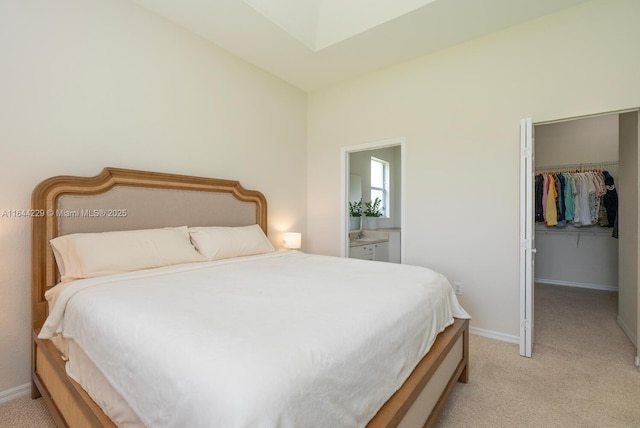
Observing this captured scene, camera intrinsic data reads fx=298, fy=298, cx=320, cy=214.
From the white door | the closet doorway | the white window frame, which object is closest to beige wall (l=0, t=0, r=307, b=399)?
the white door

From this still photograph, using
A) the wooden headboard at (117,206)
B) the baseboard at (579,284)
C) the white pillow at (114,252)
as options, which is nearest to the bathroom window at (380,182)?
the baseboard at (579,284)

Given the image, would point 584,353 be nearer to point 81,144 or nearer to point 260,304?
point 260,304

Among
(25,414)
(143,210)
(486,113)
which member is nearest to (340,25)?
(486,113)

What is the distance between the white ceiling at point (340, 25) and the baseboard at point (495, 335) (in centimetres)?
278

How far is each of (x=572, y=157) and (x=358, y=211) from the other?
320cm

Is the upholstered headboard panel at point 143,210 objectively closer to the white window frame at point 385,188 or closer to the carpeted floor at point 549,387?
the carpeted floor at point 549,387

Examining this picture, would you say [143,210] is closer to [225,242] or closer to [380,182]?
[225,242]

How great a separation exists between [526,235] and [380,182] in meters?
3.55

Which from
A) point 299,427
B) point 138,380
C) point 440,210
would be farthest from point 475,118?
point 138,380

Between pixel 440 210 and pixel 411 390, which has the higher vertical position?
pixel 440 210

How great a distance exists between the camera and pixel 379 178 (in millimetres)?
5781

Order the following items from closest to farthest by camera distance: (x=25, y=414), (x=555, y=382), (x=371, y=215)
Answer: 1. (x=25, y=414)
2. (x=555, y=382)
3. (x=371, y=215)

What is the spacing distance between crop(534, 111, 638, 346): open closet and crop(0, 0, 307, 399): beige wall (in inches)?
162

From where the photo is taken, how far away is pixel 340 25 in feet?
9.46
